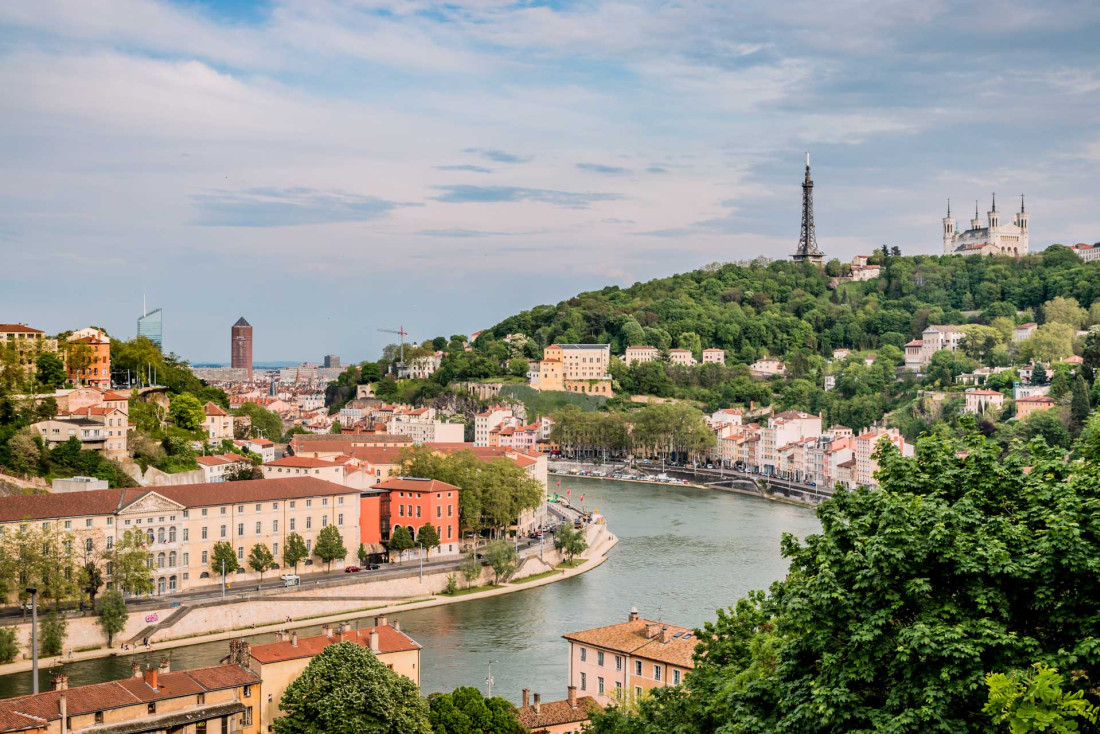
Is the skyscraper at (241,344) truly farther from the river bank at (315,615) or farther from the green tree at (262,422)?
the river bank at (315,615)

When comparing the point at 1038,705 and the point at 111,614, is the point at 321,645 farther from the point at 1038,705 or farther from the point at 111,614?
the point at 1038,705

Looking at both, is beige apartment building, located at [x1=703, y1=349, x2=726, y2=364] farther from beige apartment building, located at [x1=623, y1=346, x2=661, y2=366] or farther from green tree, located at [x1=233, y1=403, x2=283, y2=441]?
green tree, located at [x1=233, y1=403, x2=283, y2=441]

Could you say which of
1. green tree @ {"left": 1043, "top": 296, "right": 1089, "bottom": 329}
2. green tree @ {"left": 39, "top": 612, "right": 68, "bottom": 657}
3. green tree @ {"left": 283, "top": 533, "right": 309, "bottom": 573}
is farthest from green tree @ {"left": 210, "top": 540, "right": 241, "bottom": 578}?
green tree @ {"left": 1043, "top": 296, "right": 1089, "bottom": 329}

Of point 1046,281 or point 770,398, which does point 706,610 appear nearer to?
point 770,398

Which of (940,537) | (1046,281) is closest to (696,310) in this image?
(1046,281)

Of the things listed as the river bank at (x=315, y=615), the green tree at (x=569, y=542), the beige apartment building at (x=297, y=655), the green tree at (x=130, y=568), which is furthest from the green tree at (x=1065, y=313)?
the beige apartment building at (x=297, y=655)

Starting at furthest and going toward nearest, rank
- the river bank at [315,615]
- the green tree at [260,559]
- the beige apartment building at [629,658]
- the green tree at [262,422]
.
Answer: the green tree at [262,422] → the green tree at [260,559] → the river bank at [315,615] → the beige apartment building at [629,658]
